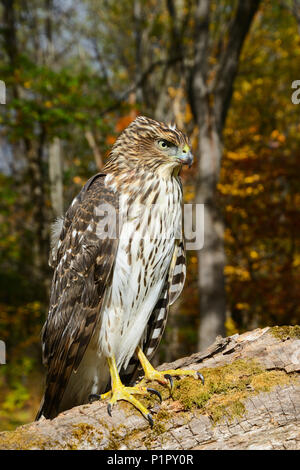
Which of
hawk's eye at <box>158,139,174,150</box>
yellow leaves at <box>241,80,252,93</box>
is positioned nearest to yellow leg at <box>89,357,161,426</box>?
hawk's eye at <box>158,139,174,150</box>

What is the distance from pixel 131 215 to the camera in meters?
3.04

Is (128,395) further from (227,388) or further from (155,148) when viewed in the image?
(155,148)

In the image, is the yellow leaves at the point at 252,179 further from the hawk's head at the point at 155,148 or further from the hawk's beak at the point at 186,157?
the hawk's beak at the point at 186,157

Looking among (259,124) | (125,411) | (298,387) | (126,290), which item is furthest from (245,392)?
(259,124)

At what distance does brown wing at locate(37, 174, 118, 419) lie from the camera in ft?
9.95

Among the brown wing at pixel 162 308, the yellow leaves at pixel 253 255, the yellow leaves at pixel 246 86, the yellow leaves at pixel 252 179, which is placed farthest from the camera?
the yellow leaves at pixel 246 86

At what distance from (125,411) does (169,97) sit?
31.5 ft

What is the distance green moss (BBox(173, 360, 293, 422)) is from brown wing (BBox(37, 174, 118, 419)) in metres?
0.72

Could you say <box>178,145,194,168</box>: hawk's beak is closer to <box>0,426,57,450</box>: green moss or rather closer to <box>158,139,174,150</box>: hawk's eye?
<box>158,139,174,150</box>: hawk's eye

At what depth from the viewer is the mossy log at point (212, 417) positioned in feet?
7.79

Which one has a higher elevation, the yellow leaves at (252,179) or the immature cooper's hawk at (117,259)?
the yellow leaves at (252,179)

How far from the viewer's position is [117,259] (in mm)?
3082

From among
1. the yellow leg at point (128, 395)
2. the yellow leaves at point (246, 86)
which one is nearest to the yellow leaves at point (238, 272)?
the yellow leaves at point (246, 86)

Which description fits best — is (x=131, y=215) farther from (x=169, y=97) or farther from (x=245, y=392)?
(x=169, y=97)
